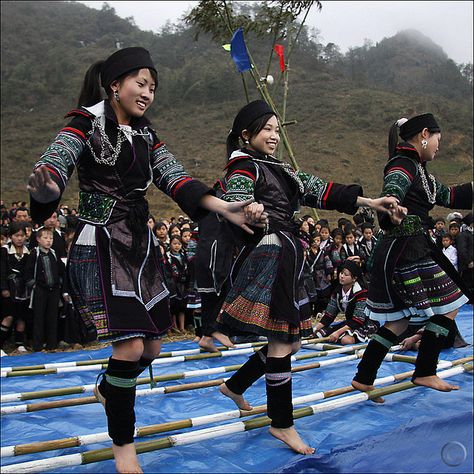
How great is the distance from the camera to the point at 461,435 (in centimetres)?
279

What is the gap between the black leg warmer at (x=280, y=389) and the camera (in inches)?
108

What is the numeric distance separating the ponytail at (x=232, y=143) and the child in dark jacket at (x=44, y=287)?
11.7ft

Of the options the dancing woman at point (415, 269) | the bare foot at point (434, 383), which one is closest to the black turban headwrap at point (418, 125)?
the dancing woman at point (415, 269)

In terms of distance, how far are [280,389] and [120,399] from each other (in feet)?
2.65

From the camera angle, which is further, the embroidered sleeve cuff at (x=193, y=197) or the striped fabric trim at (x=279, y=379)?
the striped fabric trim at (x=279, y=379)

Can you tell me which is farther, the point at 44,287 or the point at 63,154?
the point at 44,287

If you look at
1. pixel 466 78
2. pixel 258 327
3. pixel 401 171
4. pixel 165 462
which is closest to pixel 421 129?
pixel 401 171

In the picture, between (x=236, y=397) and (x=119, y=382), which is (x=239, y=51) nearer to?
(x=236, y=397)

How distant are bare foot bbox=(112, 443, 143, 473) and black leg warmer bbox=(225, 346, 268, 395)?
853mm

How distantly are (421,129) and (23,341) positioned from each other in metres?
4.93

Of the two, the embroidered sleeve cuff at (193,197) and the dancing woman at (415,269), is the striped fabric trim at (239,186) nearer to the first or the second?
the embroidered sleeve cuff at (193,197)

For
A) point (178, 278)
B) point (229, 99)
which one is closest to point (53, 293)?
point (178, 278)

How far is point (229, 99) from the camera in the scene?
4069 centimetres

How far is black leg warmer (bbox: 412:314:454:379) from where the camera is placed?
330cm
